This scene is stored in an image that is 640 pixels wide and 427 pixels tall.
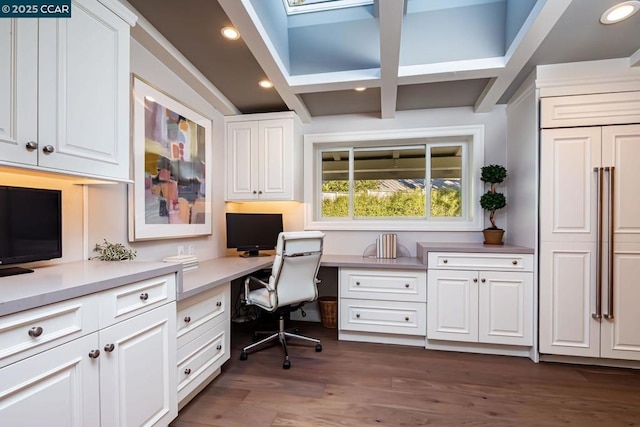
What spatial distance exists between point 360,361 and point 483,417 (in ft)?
3.09

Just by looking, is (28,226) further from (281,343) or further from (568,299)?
(568,299)

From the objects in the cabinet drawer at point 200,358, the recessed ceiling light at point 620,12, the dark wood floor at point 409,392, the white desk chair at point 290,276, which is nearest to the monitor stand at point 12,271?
the cabinet drawer at point 200,358

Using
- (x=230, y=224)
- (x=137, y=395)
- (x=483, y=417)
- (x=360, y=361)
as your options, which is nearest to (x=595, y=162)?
(x=483, y=417)

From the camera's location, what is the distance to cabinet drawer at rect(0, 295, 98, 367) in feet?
2.87

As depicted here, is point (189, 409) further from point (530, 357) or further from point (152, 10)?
point (530, 357)

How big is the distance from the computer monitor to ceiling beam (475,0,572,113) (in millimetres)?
2415

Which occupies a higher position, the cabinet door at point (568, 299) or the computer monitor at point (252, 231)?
the computer monitor at point (252, 231)

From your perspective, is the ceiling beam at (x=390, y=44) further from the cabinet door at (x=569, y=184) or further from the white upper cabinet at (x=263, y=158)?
the cabinet door at (x=569, y=184)

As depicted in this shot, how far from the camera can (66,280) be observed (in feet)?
3.79

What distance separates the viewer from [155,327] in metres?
1.47

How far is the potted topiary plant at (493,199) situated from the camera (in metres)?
2.85

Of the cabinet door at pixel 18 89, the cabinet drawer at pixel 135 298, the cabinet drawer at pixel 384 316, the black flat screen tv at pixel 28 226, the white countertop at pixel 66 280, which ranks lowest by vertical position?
the cabinet drawer at pixel 384 316

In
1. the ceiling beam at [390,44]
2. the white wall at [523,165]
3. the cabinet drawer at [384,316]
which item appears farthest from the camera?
the cabinet drawer at [384,316]

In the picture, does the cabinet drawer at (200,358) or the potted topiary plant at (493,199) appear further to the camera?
the potted topiary plant at (493,199)
